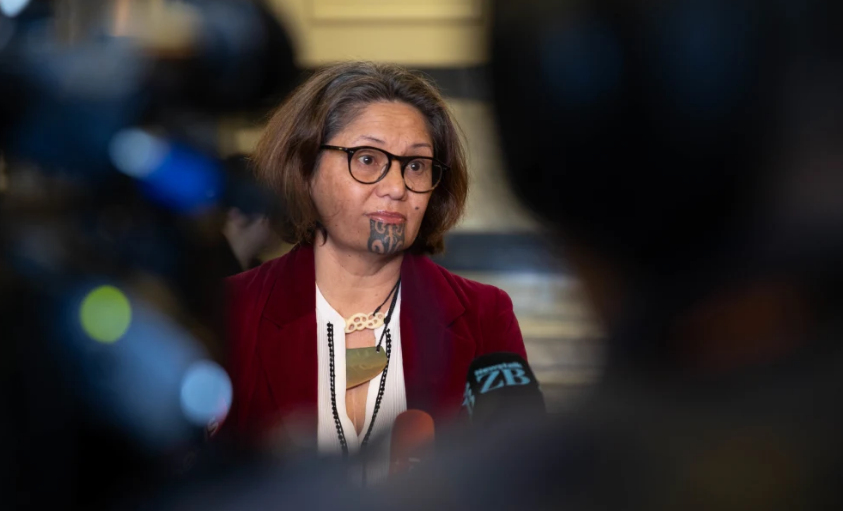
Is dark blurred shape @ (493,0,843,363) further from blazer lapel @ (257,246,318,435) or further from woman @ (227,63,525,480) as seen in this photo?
blazer lapel @ (257,246,318,435)

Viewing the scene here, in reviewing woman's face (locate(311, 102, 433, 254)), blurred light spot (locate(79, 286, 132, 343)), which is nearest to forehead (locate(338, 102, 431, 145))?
woman's face (locate(311, 102, 433, 254))

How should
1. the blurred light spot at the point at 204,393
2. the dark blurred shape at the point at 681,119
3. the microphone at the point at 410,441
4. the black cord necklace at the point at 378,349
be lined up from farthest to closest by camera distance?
1. the black cord necklace at the point at 378,349
2. the blurred light spot at the point at 204,393
3. the microphone at the point at 410,441
4. the dark blurred shape at the point at 681,119

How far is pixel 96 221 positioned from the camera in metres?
0.38

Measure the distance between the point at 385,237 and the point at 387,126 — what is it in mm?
83

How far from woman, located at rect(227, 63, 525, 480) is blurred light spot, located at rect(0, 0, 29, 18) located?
6.2 inches

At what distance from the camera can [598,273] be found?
0.28 m

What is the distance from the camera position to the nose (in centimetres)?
51

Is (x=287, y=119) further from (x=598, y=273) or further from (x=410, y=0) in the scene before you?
(x=598, y=273)

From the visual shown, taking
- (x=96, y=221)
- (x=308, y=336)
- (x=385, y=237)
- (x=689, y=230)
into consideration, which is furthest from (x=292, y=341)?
(x=689, y=230)

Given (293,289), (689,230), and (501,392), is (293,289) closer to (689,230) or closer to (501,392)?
(501,392)

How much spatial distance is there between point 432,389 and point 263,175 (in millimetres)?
191

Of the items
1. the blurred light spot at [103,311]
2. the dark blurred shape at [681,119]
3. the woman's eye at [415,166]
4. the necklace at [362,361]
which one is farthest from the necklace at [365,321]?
the dark blurred shape at [681,119]

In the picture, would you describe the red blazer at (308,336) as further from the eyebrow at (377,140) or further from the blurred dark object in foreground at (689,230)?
the blurred dark object in foreground at (689,230)

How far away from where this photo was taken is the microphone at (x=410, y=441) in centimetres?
33
